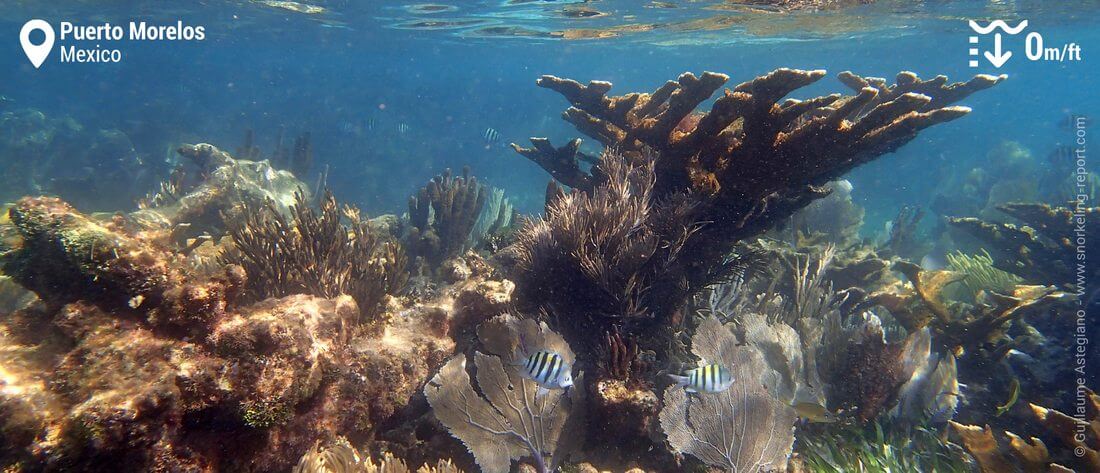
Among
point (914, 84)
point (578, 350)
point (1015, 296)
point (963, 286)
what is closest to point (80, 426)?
point (578, 350)

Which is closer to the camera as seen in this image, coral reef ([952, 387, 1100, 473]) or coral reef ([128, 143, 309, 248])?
coral reef ([952, 387, 1100, 473])

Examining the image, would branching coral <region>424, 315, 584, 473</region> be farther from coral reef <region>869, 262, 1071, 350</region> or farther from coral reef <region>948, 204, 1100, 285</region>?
coral reef <region>948, 204, 1100, 285</region>

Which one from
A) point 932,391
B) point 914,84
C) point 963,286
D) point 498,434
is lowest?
point 963,286

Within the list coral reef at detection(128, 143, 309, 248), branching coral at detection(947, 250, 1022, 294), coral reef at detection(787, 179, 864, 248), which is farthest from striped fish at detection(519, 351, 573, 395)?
coral reef at detection(787, 179, 864, 248)

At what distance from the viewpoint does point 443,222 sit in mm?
8773

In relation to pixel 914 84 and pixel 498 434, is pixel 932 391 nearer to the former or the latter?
pixel 914 84

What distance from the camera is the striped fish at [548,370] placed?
3113 millimetres

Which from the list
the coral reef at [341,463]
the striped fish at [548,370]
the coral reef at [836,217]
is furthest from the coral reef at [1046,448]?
the coral reef at [836,217]

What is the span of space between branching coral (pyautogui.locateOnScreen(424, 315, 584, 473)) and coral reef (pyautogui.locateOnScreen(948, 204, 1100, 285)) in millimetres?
7646

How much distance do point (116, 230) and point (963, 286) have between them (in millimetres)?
11789

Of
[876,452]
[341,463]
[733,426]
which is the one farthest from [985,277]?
[341,463]

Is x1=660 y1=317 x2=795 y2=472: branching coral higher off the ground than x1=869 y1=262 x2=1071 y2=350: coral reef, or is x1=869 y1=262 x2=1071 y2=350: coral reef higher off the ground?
x1=660 y1=317 x2=795 y2=472: branching coral

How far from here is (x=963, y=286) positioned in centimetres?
898

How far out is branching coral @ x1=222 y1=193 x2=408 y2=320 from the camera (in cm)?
470
